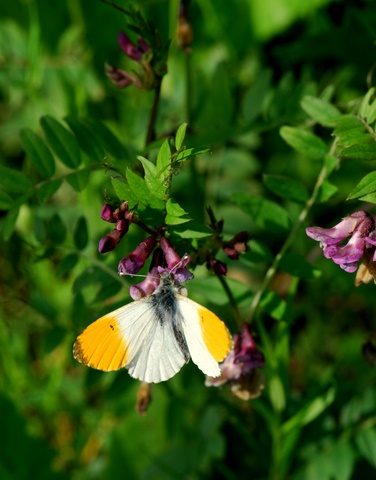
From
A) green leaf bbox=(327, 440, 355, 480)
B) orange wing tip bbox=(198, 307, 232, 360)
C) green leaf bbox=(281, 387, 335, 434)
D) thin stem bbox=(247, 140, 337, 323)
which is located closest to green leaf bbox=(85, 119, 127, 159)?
thin stem bbox=(247, 140, 337, 323)

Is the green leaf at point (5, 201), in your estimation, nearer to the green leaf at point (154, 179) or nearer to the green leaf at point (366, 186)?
the green leaf at point (154, 179)

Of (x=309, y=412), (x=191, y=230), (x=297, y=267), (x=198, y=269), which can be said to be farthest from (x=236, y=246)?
(x=198, y=269)

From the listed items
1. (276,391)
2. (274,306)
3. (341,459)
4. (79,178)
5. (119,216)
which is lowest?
(341,459)

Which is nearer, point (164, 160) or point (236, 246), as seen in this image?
point (164, 160)


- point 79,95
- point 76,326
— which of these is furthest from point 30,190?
point 79,95

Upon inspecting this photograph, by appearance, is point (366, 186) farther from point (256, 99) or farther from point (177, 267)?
point (256, 99)

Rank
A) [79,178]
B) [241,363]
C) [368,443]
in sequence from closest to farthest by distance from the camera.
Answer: [241,363]
[79,178]
[368,443]

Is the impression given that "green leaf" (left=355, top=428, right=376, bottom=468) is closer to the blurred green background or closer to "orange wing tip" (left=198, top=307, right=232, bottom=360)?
the blurred green background
